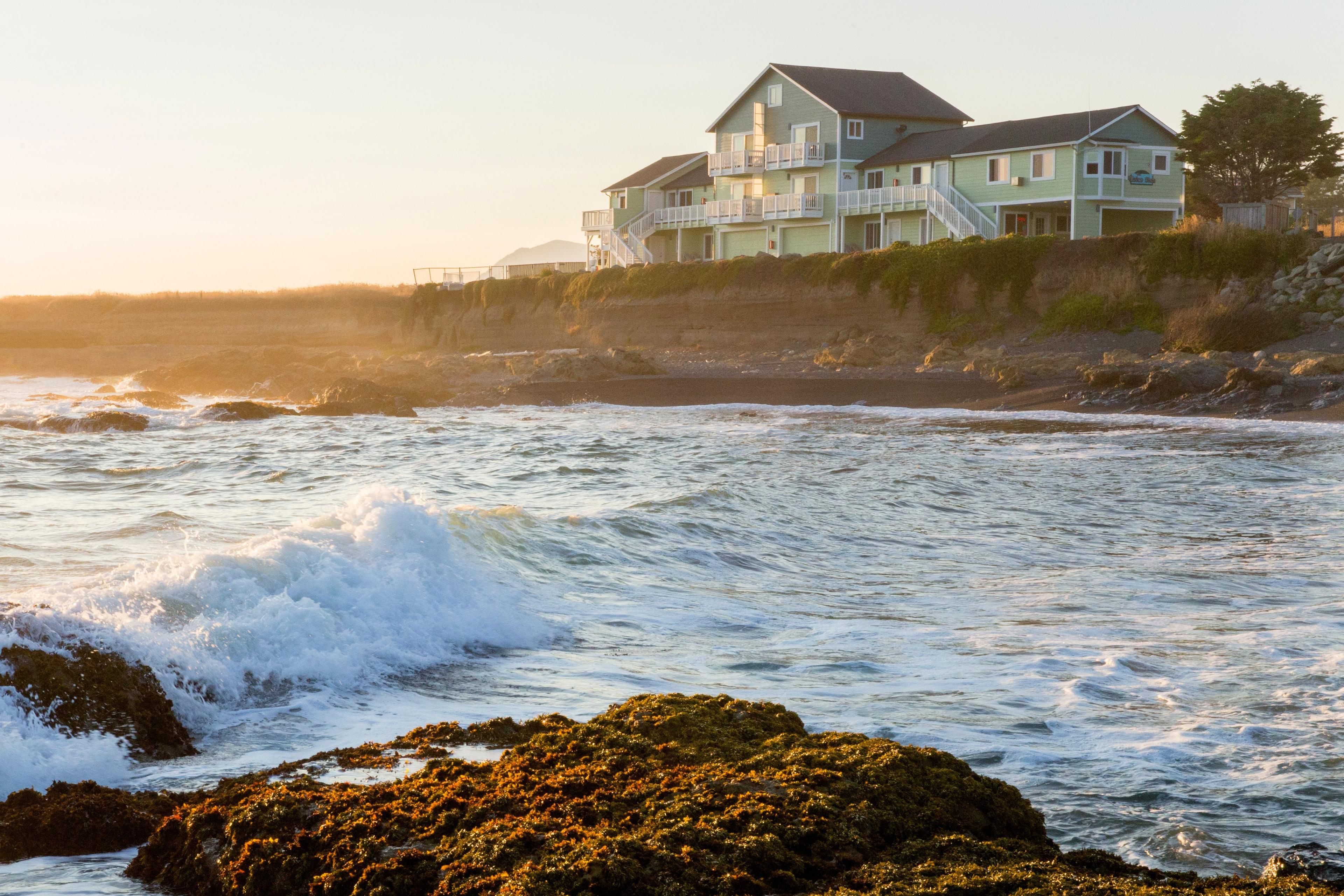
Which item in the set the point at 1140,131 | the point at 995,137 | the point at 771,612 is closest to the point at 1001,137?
the point at 995,137

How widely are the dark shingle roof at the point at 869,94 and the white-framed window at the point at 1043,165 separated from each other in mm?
9255

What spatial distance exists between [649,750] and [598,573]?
6205 mm

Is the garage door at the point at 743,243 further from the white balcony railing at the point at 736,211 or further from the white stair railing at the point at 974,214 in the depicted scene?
the white stair railing at the point at 974,214

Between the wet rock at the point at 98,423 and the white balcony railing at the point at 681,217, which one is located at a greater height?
the white balcony railing at the point at 681,217

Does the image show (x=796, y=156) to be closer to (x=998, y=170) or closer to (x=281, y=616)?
(x=998, y=170)

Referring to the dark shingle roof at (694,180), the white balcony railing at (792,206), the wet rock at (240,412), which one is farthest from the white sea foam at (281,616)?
the dark shingle roof at (694,180)

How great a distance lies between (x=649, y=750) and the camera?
15.1ft

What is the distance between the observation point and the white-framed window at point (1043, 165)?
44.1 metres

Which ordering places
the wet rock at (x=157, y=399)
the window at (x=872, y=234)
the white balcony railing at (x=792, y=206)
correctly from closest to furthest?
the wet rock at (x=157, y=399), the window at (x=872, y=234), the white balcony railing at (x=792, y=206)

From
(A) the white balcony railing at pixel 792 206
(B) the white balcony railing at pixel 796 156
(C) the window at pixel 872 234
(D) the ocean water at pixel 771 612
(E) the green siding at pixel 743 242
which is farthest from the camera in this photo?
(E) the green siding at pixel 743 242

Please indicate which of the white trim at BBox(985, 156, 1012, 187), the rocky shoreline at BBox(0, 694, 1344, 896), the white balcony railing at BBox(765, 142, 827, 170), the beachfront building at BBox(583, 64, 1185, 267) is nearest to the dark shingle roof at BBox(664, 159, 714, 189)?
the beachfront building at BBox(583, 64, 1185, 267)

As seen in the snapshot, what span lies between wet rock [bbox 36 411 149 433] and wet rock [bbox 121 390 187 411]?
683cm

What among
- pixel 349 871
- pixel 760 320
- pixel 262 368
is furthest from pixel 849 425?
pixel 262 368

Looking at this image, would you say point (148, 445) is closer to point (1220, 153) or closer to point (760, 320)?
point (760, 320)
